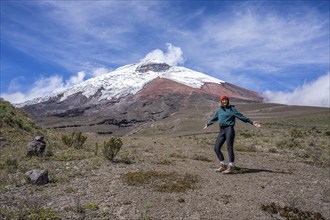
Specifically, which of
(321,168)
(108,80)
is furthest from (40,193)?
(108,80)

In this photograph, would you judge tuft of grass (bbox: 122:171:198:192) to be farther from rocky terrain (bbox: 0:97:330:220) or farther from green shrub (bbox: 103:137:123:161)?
green shrub (bbox: 103:137:123:161)

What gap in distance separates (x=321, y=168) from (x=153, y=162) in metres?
6.21

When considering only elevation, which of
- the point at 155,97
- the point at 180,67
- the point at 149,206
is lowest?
the point at 149,206

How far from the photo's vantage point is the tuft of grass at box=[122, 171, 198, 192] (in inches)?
364

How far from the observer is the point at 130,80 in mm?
165625

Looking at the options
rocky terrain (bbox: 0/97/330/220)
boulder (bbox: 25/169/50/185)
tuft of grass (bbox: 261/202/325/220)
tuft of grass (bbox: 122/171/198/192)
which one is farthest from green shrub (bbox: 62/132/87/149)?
tuft of grass (bbox: 261/202/325/220)

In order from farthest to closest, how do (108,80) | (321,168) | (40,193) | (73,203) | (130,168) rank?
(108,80) → (321,168) → (130,168) → (40,193) → (73,203)

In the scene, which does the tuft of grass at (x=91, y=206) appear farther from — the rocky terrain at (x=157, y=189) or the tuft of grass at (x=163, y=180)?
Result: the tuft of grass at (x=163, y=180)

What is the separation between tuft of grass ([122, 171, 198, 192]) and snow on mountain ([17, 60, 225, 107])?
138407mm

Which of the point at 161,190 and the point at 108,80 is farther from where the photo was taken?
the point at 108,80

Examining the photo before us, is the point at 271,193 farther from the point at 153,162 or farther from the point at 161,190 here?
the point at 153,162

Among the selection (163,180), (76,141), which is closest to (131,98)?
(76,141)

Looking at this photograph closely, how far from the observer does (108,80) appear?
166 meters

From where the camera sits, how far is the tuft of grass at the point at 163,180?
924 centimetres
